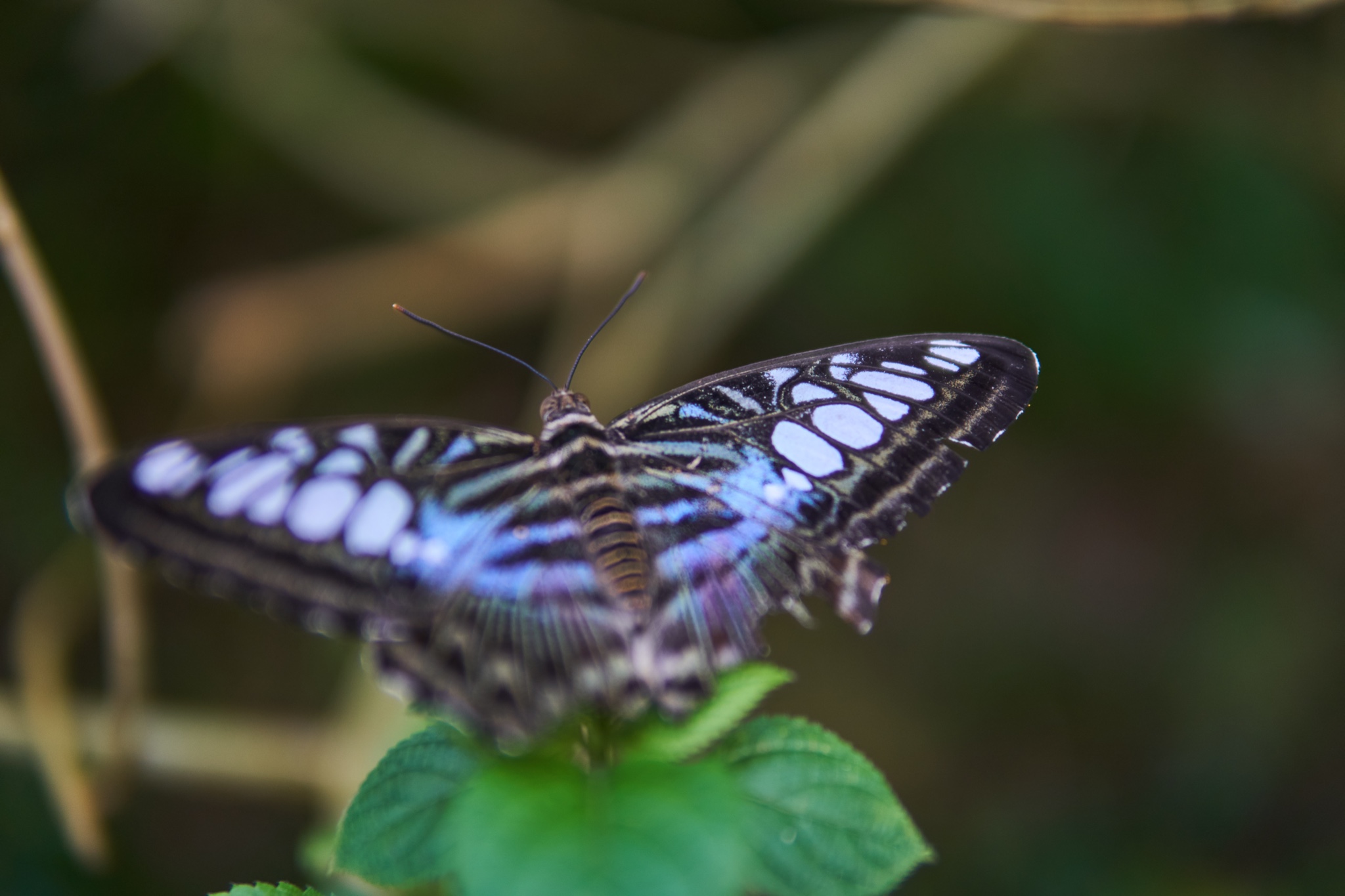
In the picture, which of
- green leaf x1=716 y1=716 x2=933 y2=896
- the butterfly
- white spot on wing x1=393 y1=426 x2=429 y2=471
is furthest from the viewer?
white spot on wing x1=393 y1=426 x2=429 y2=471

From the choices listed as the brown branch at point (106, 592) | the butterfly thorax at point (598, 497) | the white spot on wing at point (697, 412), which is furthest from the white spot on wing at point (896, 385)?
the brown branch at point (106, 592)

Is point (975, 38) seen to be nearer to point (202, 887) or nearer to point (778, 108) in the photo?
point (778, 108)

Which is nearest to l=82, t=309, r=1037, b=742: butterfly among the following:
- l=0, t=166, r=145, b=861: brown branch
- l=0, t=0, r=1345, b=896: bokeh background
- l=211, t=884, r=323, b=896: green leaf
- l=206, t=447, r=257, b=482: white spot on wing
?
l=206, t=447, r=257, b=482: white spot on wing

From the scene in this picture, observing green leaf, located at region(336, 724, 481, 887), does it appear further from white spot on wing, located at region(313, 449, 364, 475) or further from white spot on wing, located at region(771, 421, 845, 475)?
white spot on wing, located at region(771, 421, 845, 475)

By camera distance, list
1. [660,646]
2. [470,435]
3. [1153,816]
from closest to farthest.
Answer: [660,646] → [470,435] → [1153,816]

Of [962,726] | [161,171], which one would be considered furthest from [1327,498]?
A: [161,171]

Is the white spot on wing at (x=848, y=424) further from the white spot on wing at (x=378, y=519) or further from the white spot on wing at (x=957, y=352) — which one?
the white spot on wing at (x=378, y=519)

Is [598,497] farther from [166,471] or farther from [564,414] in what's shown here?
[166,471]
